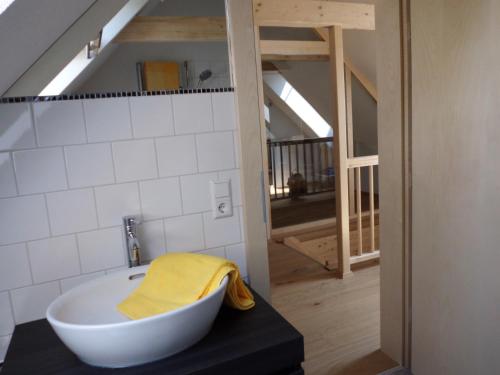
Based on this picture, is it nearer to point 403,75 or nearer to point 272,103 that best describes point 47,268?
point 403,75

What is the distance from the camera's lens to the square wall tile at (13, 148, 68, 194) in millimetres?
1044

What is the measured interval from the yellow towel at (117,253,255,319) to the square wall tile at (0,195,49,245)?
32 centimetres

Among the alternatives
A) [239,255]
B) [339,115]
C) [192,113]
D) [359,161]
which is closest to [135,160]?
[192,113]

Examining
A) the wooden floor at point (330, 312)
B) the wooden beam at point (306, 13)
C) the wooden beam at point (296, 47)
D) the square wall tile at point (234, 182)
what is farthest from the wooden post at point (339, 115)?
the square wall tile at point (234, 182)

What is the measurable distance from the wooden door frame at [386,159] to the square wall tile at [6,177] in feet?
2.07

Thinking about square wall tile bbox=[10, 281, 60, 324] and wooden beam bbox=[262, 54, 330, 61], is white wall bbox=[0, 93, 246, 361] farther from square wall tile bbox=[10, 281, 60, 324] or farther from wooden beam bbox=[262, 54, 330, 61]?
wooden beam bbox=[262, 54, 330, 61]

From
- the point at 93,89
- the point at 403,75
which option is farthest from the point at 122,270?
the point at 403,75

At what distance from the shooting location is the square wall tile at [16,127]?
101 cm

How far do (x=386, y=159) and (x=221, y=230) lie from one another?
1020mm

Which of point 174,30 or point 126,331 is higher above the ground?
point 174,30

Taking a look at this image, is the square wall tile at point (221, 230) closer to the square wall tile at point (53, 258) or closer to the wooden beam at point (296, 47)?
the square wall tile at point (53, 258)

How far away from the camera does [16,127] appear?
1.03 m

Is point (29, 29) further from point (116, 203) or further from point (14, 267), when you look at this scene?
point (14, 267)

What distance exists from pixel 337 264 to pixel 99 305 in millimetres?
2582
